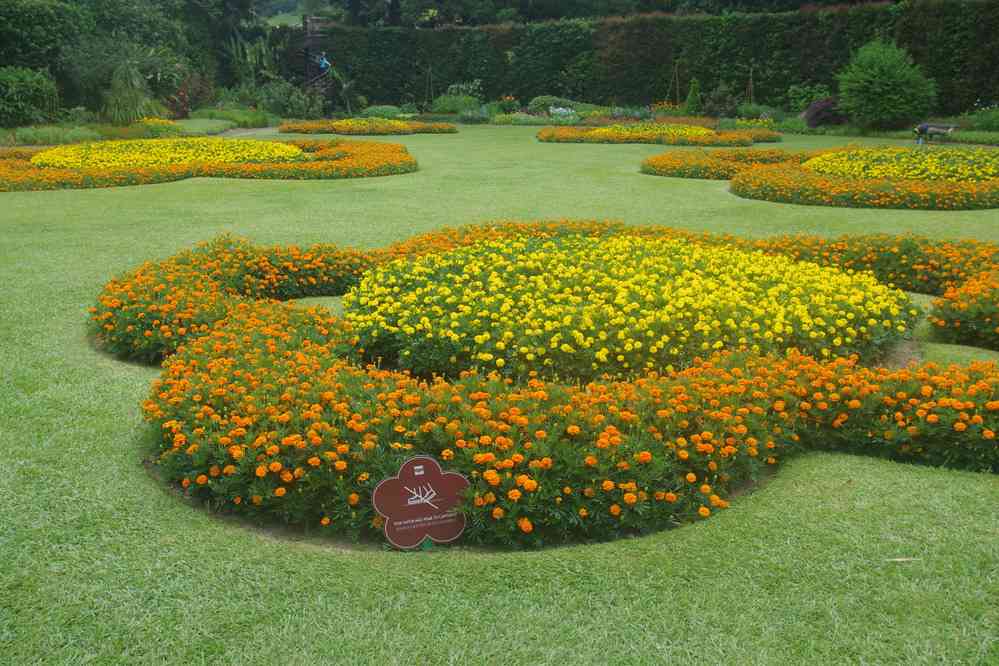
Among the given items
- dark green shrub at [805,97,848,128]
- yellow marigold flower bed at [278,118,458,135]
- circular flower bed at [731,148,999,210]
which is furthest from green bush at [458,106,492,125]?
circular flower bed at [731,148,999,210]

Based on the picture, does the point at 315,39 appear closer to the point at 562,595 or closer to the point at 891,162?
the point at 891,162

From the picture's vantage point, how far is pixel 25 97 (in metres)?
21.2

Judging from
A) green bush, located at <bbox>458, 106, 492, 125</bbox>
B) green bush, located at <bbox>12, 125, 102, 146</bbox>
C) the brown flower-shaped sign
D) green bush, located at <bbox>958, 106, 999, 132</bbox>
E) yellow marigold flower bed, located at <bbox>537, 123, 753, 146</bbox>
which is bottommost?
green bush, located at <bbox>458, 106, 492, 125</bbox>

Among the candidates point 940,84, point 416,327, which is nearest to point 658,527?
point 416,327

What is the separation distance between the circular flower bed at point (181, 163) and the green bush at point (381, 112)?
11.6 m

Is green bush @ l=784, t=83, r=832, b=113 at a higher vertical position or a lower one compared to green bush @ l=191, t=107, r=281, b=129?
higher

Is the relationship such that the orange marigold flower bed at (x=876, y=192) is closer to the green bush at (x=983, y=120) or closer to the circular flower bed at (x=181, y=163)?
the circular flower bed at (x=181, y=163)

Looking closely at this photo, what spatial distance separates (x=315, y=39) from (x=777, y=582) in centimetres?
3257

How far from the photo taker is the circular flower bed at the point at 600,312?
4.98 m

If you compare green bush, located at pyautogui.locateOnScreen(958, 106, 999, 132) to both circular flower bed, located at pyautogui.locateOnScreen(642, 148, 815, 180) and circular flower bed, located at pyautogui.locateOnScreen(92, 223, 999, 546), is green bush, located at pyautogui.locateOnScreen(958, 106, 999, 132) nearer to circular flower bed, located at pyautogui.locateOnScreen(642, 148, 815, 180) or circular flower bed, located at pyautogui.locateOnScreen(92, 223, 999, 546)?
circular flower bed, located at pyautogui.locateOnScreen(642, 148, 815, 180)

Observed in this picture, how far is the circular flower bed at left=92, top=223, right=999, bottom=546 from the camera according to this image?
11.2 feet

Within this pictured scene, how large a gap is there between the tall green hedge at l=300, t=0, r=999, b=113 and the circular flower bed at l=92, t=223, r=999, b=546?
2040cm

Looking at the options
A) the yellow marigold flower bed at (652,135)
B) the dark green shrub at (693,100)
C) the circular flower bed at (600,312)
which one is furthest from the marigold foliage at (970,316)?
the dark green shrub at (693,100)

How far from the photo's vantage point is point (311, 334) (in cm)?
516
